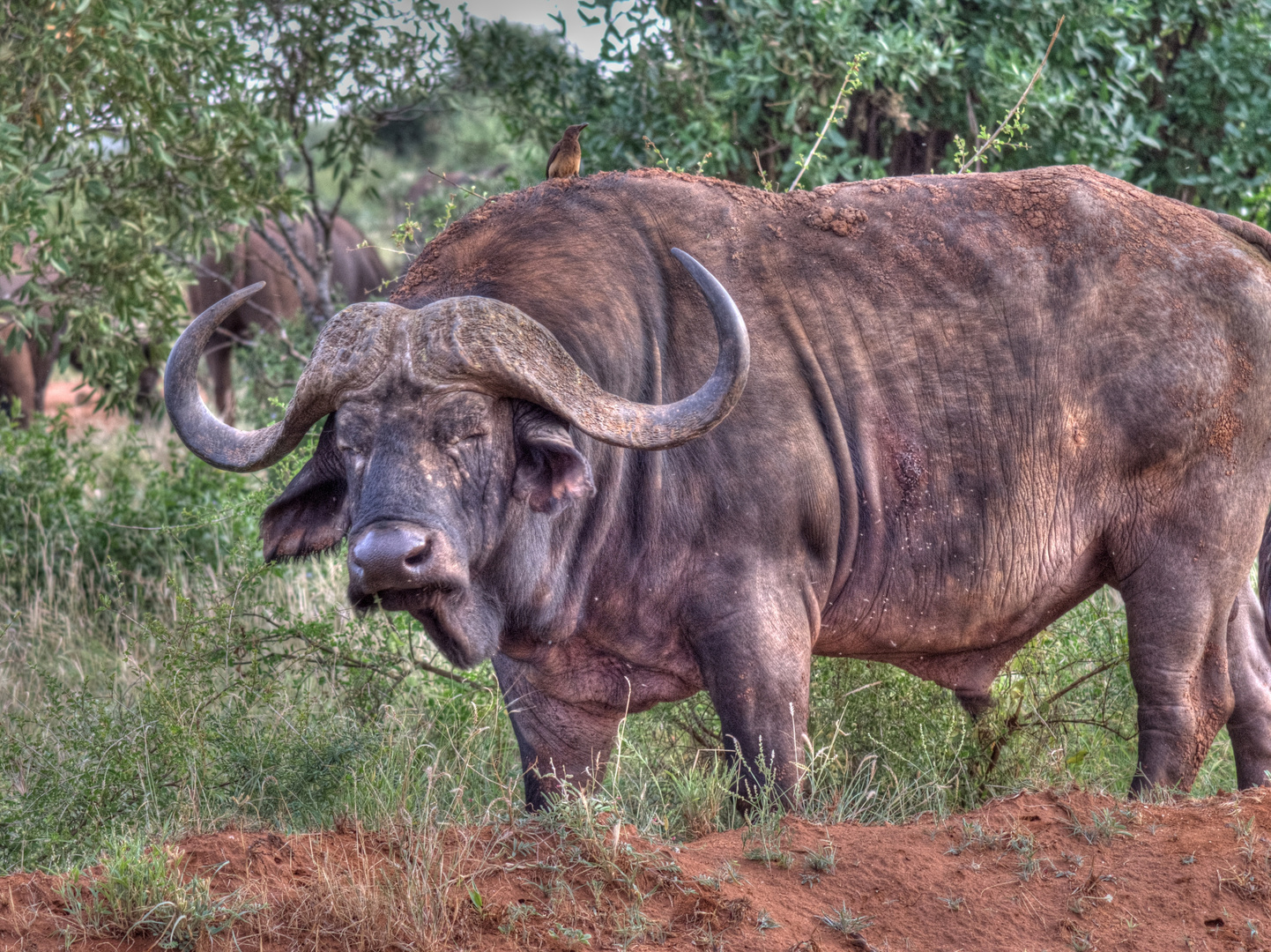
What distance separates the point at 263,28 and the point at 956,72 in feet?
14.1

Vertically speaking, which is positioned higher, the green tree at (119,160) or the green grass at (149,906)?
the green tree at (119,160)

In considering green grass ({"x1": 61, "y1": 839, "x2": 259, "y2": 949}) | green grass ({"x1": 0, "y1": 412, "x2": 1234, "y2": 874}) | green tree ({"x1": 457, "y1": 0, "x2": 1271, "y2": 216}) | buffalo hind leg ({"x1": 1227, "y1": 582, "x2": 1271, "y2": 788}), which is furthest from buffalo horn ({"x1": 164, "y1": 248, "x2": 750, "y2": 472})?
green tree ({"x1": 457, "y1": 0, "x2": 1271, "y2": 216})

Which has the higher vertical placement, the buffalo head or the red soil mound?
the buffalo head

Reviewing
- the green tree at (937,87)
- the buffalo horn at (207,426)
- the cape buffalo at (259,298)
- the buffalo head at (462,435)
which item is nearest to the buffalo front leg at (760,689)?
the buffalo head at (462,435)

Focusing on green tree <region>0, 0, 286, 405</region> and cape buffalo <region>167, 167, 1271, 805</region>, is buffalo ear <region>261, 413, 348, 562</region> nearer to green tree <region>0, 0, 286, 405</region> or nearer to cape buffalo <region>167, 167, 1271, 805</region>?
cape buffalo <region>167, 167, 1271, 805</region>

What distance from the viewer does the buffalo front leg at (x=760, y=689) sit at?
4277 mm

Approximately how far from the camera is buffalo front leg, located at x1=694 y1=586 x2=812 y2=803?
14.0 ft

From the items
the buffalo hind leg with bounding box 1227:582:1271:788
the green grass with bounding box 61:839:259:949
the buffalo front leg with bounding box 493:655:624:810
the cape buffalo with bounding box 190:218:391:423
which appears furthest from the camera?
the cape buffalo with bounding box 190:218:391:423

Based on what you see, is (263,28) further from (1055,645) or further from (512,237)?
(1055,645)

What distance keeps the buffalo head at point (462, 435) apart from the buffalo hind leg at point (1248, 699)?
2.58 metres

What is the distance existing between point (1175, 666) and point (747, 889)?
2.12m

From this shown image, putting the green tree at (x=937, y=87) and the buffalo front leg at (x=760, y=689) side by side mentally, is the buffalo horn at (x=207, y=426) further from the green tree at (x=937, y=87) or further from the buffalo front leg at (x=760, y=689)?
the green tree at (x=937, y=87)

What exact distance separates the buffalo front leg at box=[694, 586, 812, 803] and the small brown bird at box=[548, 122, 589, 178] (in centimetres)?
183

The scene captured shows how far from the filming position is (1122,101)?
8211mm
